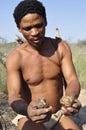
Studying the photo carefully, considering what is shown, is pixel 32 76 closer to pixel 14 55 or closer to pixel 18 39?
pixel 14 55

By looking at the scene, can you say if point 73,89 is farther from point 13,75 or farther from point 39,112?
point 39,112

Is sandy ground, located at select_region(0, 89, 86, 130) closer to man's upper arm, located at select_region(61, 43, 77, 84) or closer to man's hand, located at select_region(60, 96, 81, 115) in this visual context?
man's upper arm, located at select_region(61, 43, 77, 84)

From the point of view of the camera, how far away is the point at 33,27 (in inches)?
156

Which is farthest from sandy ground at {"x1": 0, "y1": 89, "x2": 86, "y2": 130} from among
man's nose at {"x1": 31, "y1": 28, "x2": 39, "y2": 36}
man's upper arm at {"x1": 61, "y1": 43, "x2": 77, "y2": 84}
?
man's nose at {"x1": 31, "y1": 28, "x2": 39, "y2": 36}

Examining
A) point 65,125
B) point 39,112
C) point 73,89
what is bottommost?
point 65,125

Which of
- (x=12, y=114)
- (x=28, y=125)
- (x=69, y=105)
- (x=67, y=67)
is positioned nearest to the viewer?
(x=69, y=105)

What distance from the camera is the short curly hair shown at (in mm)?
4088

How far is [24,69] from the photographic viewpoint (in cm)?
438

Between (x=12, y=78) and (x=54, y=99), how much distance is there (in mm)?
529

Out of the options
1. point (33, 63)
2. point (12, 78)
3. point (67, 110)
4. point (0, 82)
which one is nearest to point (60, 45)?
point (33, 63)

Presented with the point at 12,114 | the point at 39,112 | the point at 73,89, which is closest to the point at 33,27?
the point at 73,89

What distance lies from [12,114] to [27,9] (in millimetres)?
2889

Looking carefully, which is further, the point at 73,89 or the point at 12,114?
the point at 12,114

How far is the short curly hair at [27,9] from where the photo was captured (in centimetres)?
409
